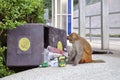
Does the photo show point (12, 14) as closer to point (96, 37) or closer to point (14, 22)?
point (14, 22)

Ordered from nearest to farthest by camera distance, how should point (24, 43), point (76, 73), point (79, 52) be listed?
1. point (76, 73)
2. point (24, 43)
3. point (79, 52)

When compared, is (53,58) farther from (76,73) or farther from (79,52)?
(76,73)

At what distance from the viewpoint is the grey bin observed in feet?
33.7

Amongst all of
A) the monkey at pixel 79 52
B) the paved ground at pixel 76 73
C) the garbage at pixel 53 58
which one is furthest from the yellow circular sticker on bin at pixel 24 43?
the monkey at pixel 79 52

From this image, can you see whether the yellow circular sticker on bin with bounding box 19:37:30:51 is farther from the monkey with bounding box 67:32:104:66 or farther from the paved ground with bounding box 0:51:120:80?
the monkey with bounding box 67:32:104:66

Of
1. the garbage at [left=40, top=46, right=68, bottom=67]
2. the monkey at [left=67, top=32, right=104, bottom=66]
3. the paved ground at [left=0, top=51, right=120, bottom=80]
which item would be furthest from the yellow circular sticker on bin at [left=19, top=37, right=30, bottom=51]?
the monkey at [left=67, top=32, right=104, bottom=66]

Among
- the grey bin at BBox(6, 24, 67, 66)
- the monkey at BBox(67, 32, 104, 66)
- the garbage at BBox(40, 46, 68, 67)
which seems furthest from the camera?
the monkey at BBox(67, 32, 104, 66)

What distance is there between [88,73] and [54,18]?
44.4 feet

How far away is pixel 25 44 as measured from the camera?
10.4m

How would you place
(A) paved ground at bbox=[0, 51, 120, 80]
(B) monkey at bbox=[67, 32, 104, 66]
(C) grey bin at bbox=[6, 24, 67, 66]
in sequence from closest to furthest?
1. (A) paved ground at bbox=[0, 51, 120, 80]
2. (C) grey bin at bbox=[6, 24, 67, 66]
3. (B) monkey at bbox=[67, 32, 104, 66]

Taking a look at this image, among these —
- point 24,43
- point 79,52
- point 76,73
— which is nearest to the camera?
point 76,73

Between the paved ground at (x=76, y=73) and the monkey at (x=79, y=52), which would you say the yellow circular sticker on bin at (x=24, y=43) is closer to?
the paved ground at (x=76, y=73)

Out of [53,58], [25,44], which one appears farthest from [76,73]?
[25,44]

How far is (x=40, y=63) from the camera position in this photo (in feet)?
33.5
